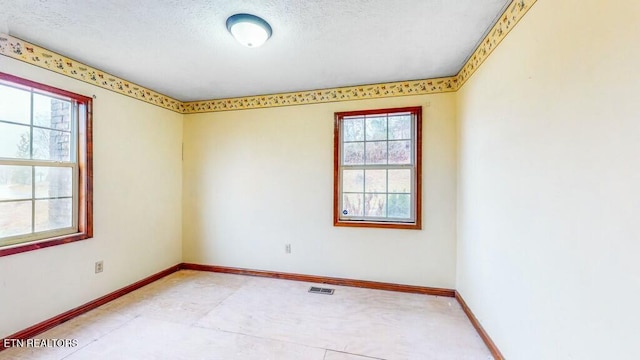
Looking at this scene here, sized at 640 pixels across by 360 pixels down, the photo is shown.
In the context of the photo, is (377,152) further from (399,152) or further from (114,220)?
(114,220)

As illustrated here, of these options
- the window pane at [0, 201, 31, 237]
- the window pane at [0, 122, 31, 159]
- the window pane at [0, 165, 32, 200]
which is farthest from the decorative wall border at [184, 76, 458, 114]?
the window pane at [0, 201, 31, 237]

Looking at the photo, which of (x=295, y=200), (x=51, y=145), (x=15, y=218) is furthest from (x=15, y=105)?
(x=295, y=200)

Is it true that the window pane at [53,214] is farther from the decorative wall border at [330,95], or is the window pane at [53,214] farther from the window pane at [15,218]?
the decorative wall border at [330,95]

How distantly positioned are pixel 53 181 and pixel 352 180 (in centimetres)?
299

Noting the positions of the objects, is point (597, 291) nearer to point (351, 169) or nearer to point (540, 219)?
point (540, 219)

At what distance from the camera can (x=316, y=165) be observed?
3348mm

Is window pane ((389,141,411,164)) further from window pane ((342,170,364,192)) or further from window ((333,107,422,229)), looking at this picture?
window pane ((342,170,364,192))

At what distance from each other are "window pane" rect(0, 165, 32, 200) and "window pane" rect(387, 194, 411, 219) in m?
3.46

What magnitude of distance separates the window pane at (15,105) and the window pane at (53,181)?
16.9 inches

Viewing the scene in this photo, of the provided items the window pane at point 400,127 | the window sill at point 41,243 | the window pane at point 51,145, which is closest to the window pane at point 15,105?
the window pane at point 51,145

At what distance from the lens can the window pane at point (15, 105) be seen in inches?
82.5

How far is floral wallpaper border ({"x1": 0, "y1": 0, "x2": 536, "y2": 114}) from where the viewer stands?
196cm

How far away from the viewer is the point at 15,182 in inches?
85.3

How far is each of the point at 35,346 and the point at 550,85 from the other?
385 centimetres
